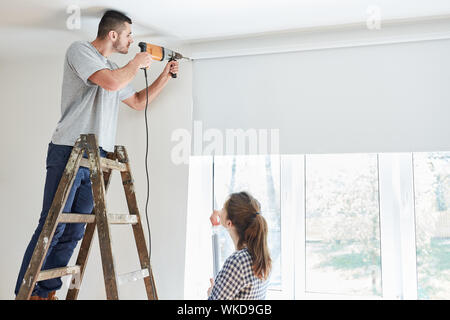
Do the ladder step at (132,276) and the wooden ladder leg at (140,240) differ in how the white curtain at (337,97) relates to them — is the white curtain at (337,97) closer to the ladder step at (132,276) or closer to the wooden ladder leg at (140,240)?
the wooden ladder leg at (140,240)

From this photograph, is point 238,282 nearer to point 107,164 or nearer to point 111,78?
point 107,164

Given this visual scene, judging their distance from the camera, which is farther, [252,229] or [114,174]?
[114,174]

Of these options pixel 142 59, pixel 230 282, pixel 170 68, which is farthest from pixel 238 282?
pixel 170 68

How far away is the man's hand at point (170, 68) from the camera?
256 cm

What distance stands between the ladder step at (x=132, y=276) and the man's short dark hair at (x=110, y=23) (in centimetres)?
117

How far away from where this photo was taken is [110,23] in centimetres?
230

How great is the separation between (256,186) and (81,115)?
3.41 ft

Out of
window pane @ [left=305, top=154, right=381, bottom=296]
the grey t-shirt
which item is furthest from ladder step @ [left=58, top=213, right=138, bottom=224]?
window pane @ [left=305, top=154, right=381, bottom=296]

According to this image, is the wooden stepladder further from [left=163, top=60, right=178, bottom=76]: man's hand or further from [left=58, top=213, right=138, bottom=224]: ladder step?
[left=163, top=60, right=178, bottom=76]: man's hand

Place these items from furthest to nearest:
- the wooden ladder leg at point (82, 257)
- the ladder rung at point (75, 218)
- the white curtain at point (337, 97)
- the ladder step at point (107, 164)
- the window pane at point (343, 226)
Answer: the window pane at point (343, 226), the white curtain at point (337, 97), the wooden ladder leg at point (82, 257), the ladder step at point (107, 164), the ladder rung at point (75, 218)

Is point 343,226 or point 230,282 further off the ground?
point 343,226

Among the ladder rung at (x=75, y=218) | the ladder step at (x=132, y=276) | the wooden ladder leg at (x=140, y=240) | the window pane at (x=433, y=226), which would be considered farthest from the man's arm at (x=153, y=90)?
the window pane at (x=433, y=226)

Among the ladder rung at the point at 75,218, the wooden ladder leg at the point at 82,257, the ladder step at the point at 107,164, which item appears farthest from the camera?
the wooden ladder leg at the point at 82,257

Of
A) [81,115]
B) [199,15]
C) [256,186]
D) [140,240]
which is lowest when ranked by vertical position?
[140,240]
